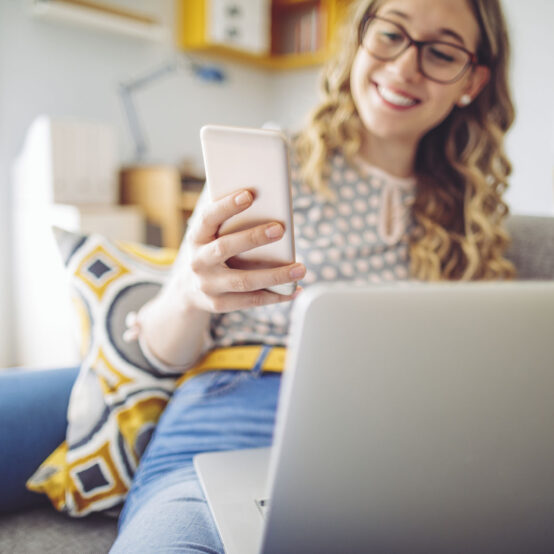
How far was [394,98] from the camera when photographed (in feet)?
2.89

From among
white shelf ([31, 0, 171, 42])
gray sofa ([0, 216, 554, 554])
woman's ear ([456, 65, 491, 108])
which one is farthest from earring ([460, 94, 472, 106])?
white shelf ([31, 0, 171, 42])

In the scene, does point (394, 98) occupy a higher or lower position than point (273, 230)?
higher

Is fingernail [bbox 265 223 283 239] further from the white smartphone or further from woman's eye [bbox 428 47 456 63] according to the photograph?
woman's eye [bbox 428 47 456 63]

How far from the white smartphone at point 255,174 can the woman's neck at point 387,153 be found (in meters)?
0.50

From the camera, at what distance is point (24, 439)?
80 cm

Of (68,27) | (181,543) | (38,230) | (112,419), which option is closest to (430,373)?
(181,543)

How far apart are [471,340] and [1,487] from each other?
2.32ft

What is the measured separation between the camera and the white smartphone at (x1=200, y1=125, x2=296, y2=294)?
489mm

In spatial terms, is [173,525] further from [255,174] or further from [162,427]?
[255,174]

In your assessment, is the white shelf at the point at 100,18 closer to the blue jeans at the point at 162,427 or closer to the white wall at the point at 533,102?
the white wall at the point at 533,102

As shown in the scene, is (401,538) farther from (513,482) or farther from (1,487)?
(1,487)

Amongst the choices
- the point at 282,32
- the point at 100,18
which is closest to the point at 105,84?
the point at 100,18

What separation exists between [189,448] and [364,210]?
0.50 metres

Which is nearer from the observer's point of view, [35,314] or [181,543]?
[181,543]
